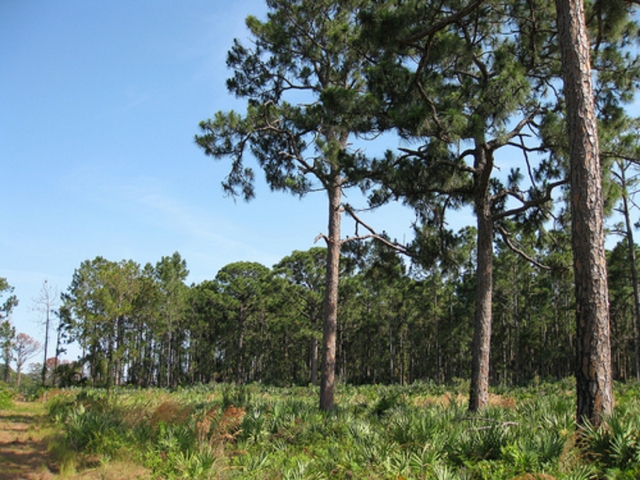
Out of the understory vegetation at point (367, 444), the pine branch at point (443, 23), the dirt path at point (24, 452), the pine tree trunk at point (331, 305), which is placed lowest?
the dirt path at point (24, 452)

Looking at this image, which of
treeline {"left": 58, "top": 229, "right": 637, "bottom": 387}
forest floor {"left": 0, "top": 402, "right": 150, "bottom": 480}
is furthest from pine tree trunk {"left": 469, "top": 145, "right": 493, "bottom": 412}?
treeline {"left": 58, "top": 229, "right": 637, "bottom": 387}

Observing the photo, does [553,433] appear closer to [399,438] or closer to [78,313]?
[399,438]

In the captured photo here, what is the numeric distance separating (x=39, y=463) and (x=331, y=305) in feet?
23.6

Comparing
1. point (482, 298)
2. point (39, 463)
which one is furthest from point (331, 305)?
point (39, 463)

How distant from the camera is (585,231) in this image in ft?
20.6

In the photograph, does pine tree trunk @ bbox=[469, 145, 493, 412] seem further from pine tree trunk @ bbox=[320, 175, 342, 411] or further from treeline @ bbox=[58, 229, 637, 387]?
treeline @ bbox=[58, 229, 637, 387]

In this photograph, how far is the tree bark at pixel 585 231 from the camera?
233 inches

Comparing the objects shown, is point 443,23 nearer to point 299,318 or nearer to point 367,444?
point 367,444

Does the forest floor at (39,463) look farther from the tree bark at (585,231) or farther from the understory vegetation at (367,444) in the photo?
the tree bark at (585,231)

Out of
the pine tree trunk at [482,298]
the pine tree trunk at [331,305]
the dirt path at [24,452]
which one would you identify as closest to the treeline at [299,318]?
the dirt path at [24,452]

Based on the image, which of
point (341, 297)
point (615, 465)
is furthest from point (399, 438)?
point (341, 297)

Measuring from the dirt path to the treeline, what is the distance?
970cm

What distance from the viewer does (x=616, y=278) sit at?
111 feet

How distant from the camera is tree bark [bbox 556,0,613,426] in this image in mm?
5906
